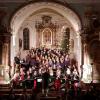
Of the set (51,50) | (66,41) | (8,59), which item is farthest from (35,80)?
(66,41)

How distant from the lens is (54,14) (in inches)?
1463

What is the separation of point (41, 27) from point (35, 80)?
12727 mm

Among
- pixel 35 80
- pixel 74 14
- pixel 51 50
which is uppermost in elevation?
pixel 74 14

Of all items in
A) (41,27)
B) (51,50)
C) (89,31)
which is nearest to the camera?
(89,31)

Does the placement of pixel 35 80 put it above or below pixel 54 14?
below

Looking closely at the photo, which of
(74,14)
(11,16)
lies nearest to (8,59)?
(11,16)

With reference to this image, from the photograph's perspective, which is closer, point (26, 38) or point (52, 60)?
point (52, 60)

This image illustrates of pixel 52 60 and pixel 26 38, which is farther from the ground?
pixel 26 38

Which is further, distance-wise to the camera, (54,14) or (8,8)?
(54,14)

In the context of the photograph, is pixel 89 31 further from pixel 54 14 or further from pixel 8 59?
pixel 54 14

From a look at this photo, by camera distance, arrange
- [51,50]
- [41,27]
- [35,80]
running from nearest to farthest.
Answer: [35,80], [51,50], [41,27]

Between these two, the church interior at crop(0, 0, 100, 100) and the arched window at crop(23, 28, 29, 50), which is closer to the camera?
the church interior at crop(0, 0, 100, 100)

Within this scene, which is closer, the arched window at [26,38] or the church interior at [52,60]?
the church interior at [52,60]

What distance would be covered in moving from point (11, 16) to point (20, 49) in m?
7.95
